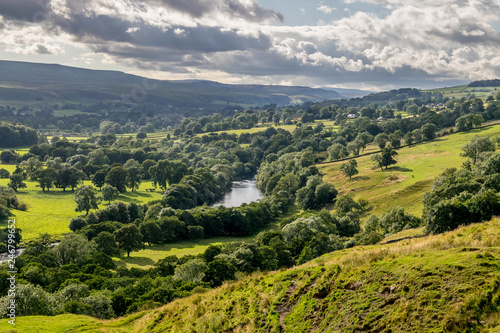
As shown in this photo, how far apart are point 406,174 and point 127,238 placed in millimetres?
84768

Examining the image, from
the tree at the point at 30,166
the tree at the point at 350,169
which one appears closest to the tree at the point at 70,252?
the tree at the point at 350,169

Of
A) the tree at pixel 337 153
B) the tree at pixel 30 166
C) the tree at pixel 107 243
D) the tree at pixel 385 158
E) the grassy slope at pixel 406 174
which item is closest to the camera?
the tree at pixel 107 243

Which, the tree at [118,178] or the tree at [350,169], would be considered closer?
the tree at [350,169]

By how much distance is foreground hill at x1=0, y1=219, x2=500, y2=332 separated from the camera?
16.2 metres

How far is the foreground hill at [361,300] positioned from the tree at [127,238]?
52067mm

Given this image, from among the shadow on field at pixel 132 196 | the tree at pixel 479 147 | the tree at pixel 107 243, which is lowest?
the shadow on field at pixel 132 196

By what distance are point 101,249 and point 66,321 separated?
51811 mm

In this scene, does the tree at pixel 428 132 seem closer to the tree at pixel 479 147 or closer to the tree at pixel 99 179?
the tree at pixel 479 147

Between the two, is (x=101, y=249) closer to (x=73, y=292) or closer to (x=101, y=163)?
(x=73, y=292)

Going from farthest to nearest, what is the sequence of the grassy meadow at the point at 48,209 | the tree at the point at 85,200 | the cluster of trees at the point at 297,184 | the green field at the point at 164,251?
1. the cluster of trees at the point at 297,184
2. the tree at the point at 85,200
3. the grassy meadow at the point at 48,209
4. the green field at the point at 164,251

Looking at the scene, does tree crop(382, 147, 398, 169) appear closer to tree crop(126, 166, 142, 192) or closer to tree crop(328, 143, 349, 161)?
tree crop(328, 143, 349, 161)

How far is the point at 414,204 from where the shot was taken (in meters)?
89.1

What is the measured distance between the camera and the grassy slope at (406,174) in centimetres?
9625

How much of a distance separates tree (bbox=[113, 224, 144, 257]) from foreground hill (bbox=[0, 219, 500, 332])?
52067mm
